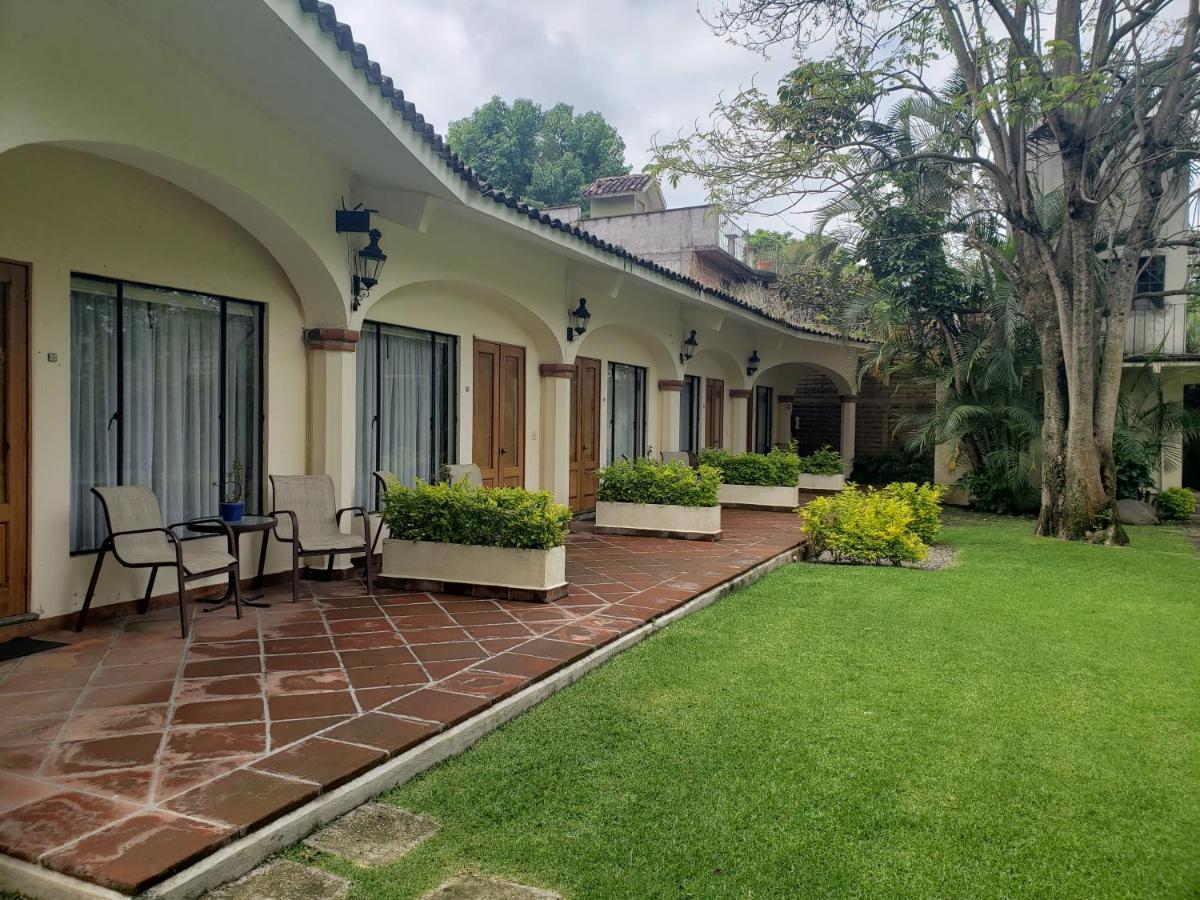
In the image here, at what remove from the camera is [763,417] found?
66.2 ft

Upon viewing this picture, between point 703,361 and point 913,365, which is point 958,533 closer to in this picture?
point 913,365

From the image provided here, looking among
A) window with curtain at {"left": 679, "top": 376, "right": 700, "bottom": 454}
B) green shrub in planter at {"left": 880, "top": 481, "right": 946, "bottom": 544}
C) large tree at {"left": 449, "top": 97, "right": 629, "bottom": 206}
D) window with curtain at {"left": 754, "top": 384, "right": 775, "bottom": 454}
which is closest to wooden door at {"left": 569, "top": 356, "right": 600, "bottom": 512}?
window with curtain at {"left": 679, "top": 376, "right": 700, "bottom": 454}

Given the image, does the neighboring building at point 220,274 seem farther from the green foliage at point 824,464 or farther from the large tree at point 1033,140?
the green foliage at point 824,464

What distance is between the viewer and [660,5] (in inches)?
384

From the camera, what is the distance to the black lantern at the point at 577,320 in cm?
1029

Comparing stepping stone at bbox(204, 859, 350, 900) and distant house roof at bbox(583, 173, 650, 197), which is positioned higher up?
distant house roof at bbox(583, 173, 650, 197)

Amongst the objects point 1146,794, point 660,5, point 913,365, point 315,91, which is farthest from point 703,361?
point 1146,794

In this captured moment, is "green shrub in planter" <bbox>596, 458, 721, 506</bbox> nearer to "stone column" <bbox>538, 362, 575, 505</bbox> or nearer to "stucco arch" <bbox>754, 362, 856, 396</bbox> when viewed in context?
"stone column" <bbox>538, 362, 575, 505</bbox>

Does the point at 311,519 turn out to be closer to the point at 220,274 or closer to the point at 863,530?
the point at 220,274

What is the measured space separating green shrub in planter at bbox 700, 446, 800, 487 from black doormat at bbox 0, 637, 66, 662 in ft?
28.2

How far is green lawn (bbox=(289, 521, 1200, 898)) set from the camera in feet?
8.78

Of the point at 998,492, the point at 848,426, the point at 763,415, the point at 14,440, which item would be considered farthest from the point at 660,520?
the point at 763,415

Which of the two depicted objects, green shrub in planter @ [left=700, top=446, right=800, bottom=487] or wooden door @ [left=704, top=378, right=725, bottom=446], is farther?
wooden door @ [left=704, top=378, right=725, bottom=446]

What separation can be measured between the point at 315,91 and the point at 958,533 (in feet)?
Result: 31.9
